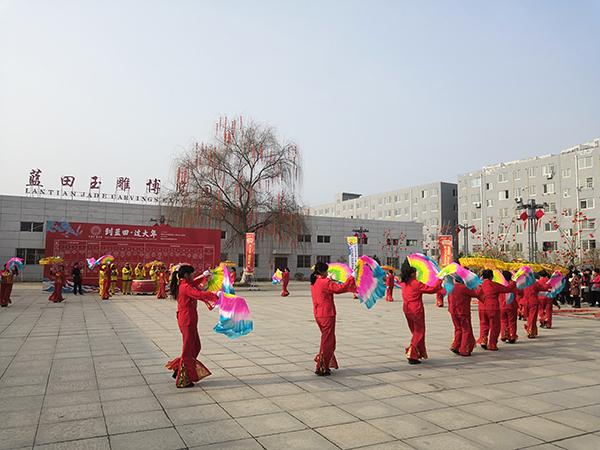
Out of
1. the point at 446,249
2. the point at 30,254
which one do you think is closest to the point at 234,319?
the point at 446,249

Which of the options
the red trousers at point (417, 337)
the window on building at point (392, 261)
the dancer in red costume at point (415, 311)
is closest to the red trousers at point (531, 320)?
the dancer in red costume at point (415, 311)

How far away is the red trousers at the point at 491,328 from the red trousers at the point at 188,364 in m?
5.07

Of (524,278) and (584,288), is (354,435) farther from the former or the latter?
(584,288)

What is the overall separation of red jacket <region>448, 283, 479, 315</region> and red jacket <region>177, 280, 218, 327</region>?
411cm

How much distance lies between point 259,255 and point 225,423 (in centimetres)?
3831

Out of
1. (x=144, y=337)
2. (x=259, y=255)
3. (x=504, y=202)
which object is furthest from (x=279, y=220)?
(x=504, y=202)

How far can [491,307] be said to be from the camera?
26.2ft

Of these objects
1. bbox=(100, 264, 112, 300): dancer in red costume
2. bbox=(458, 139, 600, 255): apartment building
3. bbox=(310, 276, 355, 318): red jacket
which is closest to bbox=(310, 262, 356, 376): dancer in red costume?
bbox=(310, 276, 355, 318): red jacket

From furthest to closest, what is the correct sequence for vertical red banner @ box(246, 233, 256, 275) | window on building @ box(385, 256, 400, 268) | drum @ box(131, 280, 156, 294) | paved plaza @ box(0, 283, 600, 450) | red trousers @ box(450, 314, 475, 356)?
window on building @ box(385, 256, 400, 268) < vertical red banner @ box(246, 233, 256, 275) < drum @ box(131, 280, 156, 294) < red trousers @ box(450, 314, 475, 356) < paved plaza @ box(0, 283, 600, 450)

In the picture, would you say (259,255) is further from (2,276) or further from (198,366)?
(198,366)

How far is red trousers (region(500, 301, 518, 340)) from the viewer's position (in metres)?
8.94

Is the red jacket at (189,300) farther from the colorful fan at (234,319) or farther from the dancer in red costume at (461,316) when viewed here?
the dancer in red costume at (461,316)

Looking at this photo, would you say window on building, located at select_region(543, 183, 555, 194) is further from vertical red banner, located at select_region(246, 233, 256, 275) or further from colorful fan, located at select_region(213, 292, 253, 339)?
colorful fan, located at select_region(213, 292, 253, 339)

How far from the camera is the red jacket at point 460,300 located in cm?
758
